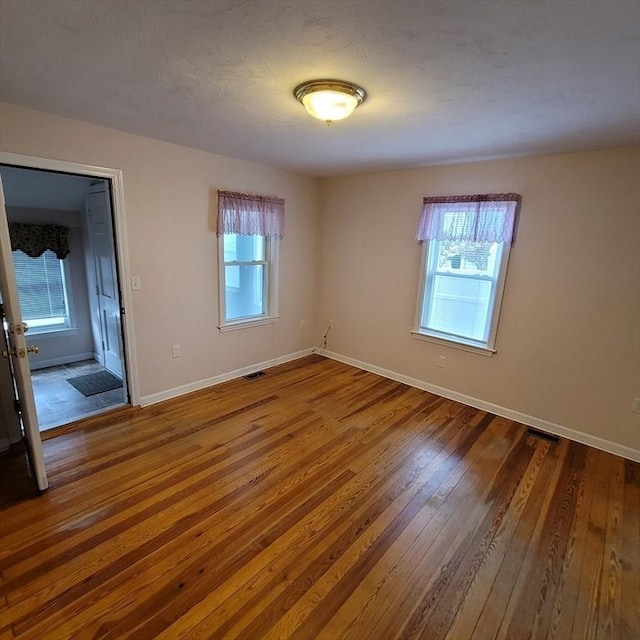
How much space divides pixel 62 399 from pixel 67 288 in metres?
1.66

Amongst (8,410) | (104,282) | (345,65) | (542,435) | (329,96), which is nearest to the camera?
(345,65)

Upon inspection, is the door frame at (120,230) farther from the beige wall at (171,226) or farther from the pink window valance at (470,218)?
the pink window valance at (470,218)

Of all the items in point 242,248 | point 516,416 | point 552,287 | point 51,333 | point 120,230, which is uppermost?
point 120,230

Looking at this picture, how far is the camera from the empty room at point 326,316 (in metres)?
1.45

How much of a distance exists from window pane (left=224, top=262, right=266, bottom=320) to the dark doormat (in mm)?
1503

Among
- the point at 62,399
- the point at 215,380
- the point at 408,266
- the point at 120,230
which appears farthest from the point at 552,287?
the point at 62,399

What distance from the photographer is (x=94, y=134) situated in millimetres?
2594

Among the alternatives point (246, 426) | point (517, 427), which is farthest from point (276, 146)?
point (517, 427)

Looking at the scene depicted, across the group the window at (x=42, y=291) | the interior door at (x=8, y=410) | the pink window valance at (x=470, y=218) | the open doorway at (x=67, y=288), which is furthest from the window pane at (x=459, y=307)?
the window at (x=42, y=291)

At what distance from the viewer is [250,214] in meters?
3.70

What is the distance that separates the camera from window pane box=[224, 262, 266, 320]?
3.88m

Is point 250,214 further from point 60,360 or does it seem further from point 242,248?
point 60,360

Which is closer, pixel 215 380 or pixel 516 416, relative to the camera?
pixel 516 416

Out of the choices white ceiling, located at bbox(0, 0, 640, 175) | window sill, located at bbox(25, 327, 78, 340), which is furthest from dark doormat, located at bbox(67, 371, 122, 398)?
white ceiling, located at bbox(0, 0, 640, 175)
